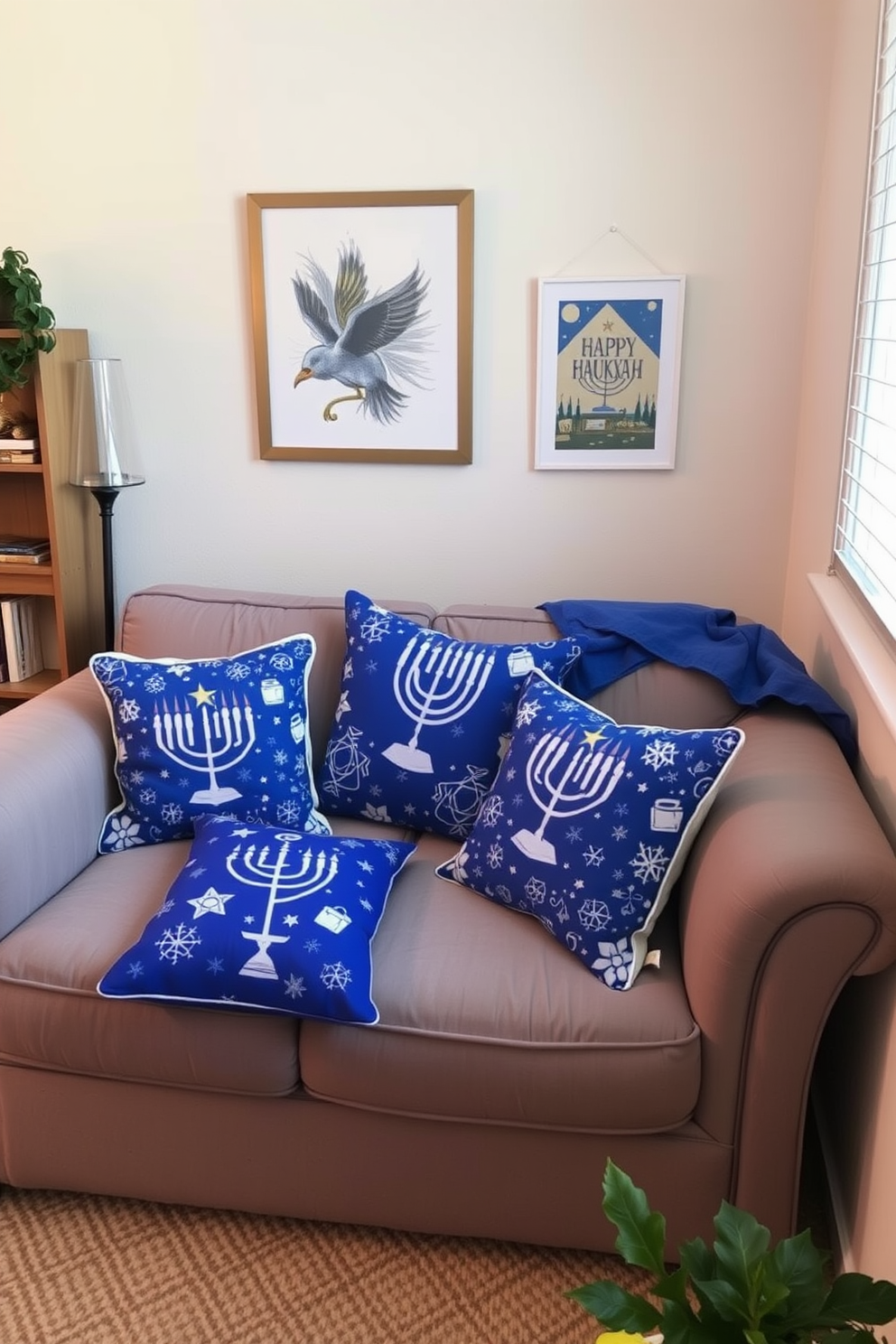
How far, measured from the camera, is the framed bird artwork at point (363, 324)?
2377 mm

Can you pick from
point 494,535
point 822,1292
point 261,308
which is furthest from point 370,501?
point 822,1292

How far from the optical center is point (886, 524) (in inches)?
70.9

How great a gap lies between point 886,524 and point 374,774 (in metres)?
1.01

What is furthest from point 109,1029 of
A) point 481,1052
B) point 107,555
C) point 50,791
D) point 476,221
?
point 476,221

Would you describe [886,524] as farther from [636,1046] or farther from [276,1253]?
[276,1253]

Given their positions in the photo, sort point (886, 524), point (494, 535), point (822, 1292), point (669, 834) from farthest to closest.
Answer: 1. point (494, 535)
2. point (886, 524)
3. point (669, 834)
4. point (822, 1292)

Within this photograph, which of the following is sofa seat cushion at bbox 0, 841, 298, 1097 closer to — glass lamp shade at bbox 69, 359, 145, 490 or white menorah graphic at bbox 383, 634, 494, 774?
white menorah graphic at bbox 383, 634, 494, 774

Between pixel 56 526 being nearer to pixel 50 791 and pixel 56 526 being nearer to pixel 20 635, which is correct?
pixel 20 635

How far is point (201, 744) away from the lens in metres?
1.97

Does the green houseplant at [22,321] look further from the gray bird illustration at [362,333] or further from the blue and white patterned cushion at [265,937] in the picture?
the blue and white patterned cushion at [265,937]

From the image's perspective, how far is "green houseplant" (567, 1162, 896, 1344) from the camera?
→ 0.97 meters

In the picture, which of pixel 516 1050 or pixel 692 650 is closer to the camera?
pixel 516 1050

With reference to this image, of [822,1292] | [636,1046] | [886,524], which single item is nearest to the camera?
[822,1292]

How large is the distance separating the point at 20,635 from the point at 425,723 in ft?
4.05
